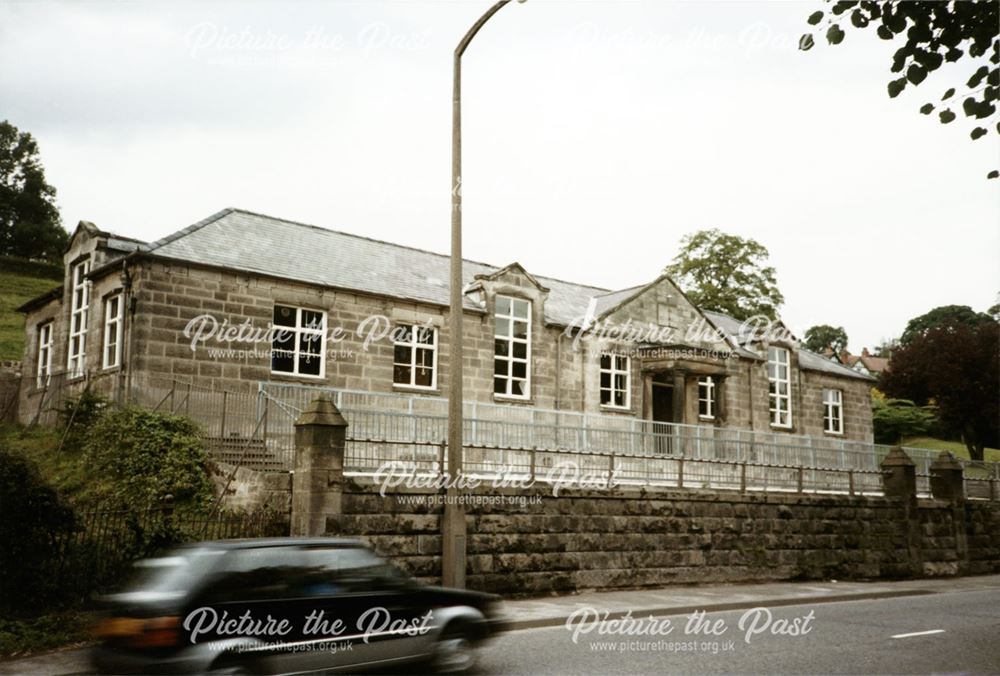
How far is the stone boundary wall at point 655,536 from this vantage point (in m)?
14.3

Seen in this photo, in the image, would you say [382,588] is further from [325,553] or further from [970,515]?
[970,515]

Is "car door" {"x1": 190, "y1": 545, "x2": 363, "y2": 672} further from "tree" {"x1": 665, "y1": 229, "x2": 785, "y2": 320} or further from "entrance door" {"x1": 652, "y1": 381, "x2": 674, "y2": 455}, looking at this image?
"tree" {"x1": 665, "y1": 229, "x2": 785, "y2": 320}

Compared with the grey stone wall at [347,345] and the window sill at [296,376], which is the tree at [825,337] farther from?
the window sill at [296,376]

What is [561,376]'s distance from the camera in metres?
26.3

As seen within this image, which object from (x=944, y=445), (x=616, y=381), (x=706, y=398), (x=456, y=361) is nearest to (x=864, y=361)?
(x=944, y=445)

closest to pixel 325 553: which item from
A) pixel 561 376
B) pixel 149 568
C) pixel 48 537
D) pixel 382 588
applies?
pixel 382 588

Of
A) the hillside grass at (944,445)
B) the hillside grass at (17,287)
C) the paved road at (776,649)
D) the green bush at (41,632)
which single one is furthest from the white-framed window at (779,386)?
the hillside grass at (17,287)

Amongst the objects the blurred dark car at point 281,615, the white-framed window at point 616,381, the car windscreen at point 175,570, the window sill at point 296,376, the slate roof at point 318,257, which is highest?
the slate roof at point 318,257

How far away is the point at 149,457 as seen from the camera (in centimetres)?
1638

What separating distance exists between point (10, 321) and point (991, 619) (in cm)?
5061

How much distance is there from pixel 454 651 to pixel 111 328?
16.1m

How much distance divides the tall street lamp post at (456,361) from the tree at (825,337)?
10215 centimetres

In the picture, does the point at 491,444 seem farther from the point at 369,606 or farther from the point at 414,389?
the point at 369,606

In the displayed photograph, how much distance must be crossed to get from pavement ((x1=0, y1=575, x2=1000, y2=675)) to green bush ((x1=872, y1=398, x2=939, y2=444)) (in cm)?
3996
